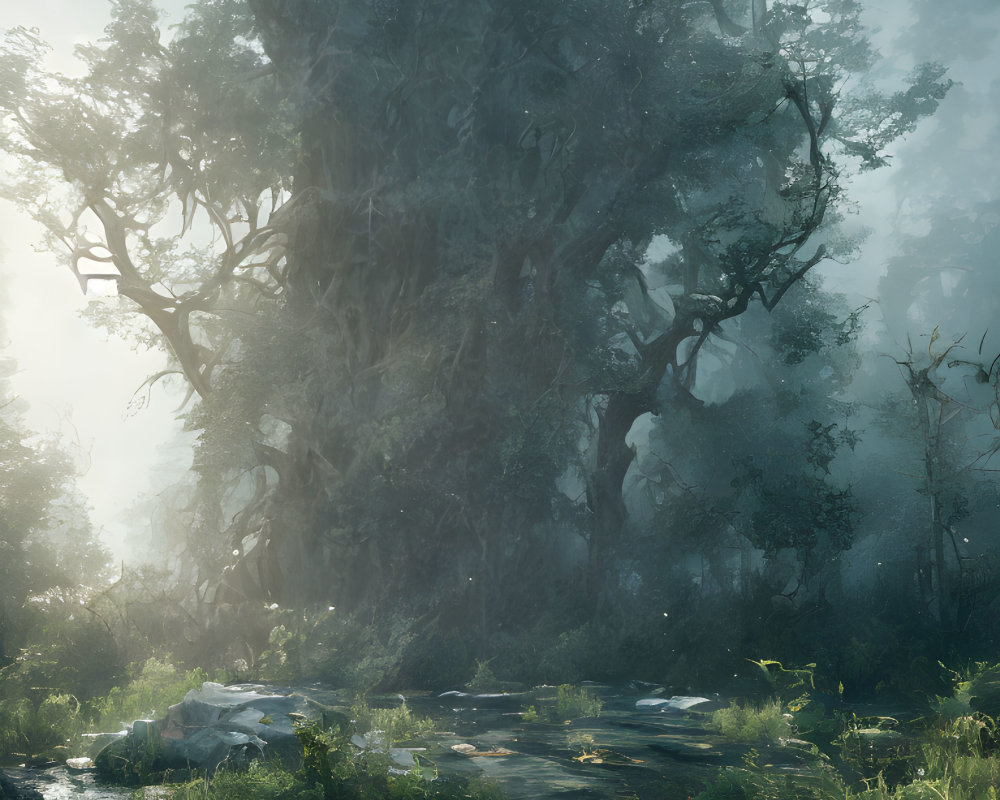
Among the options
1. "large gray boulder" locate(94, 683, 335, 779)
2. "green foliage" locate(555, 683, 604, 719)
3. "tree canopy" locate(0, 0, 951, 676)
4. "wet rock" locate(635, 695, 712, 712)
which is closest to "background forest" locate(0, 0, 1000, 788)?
"tree canopy" locate(0, 0, 951, 676)

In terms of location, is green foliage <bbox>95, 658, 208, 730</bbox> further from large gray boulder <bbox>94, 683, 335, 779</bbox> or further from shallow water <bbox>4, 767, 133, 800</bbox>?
large gray boulder <bbox>94, 683, 335, 779</bbox>

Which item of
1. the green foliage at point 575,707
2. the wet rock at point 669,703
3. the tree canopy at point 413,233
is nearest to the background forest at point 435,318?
the tree canopy at point 413,233

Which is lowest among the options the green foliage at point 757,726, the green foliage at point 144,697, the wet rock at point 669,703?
the wet rock at point 669,703

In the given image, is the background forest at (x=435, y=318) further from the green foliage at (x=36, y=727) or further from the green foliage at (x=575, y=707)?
the green foliage at (x=36, y=727)

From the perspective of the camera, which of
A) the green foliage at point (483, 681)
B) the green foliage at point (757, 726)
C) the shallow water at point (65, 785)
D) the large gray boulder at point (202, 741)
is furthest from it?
the green foliage at point (483, 681)

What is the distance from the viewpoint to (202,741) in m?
8.51

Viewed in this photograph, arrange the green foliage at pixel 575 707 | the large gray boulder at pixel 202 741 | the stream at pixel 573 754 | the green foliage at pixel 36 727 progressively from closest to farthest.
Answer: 1. the stream at pixel 573 754
2. the large gray boulder at pixel 202 741
3. the green foliage at pixel 36 727
4. the green foliage at pixel 575 707

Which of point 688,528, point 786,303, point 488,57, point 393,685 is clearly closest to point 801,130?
point 786,303

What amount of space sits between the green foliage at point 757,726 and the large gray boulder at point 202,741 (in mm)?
5496

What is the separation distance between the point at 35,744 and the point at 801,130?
22.4 meters

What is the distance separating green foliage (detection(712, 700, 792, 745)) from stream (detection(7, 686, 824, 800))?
0.25 m

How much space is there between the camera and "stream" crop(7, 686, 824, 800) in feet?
26.1

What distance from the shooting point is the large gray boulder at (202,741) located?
8.20 m

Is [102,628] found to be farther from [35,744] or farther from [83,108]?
[83,108]
